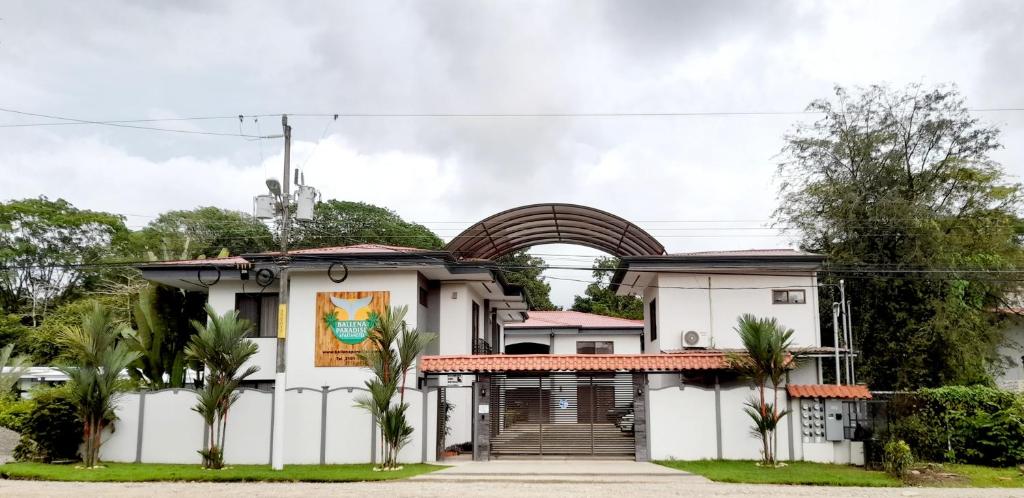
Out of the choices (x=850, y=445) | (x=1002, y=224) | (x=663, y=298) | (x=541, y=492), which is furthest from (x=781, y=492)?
(x=1002, y=224)

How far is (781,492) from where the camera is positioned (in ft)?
44.5

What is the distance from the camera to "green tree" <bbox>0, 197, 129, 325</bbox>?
44.7 meters

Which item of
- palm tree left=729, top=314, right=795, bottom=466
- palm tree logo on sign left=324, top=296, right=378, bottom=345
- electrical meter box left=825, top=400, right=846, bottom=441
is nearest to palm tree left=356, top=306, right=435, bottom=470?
palm tree logo on sign left=324, top=296, right=378, bottom=345

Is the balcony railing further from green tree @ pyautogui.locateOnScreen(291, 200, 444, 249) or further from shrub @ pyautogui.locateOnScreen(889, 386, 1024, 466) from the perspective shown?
green tree @ pyautogui.locateOnScreen(291, 200, 444, 249)

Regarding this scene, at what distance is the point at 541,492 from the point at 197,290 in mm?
15760

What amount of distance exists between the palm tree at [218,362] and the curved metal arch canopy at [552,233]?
24.7ft

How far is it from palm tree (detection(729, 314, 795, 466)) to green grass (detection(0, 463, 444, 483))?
724 centimetres

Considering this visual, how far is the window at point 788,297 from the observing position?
22500 millimetres

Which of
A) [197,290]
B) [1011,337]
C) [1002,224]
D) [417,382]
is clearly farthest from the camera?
[1011,337]

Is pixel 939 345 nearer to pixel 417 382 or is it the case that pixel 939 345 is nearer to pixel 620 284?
pixel 620 284

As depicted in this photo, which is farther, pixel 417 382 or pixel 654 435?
pixel 417 382

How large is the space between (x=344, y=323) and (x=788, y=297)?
41.2ft

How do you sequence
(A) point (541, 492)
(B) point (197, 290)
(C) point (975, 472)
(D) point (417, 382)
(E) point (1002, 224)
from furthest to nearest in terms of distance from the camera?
(E) point (1002, 224) → (B) point (197, 290) → (D) point (417, 382) → (C) point (975, 472) → (A) point (541, 492)

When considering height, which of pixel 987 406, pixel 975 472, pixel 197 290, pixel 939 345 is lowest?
pixel 975 472
